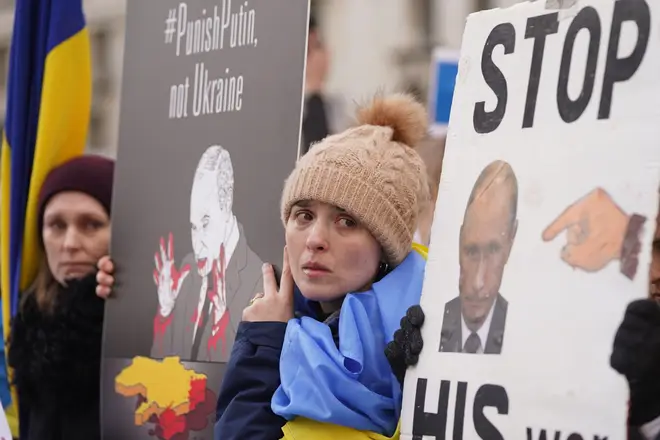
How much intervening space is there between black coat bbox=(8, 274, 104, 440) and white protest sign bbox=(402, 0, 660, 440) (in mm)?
1892

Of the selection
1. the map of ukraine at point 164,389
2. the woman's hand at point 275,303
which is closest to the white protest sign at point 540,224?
the woman's hand at point 275,303

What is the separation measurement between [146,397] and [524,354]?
1733 mm

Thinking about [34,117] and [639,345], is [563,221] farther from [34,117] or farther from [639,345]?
[34,117]

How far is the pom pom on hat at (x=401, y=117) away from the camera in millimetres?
3094

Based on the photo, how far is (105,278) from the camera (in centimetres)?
404

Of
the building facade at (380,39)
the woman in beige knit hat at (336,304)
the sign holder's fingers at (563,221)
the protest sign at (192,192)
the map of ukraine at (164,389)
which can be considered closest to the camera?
the sign holder's fingers at (563,221)

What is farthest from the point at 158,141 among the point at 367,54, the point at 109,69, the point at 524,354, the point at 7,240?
the point at 109,69

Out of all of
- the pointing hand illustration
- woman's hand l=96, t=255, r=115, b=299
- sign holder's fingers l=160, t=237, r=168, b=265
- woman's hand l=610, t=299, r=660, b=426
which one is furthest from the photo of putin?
woman's hand l=96, t=255, r=115, b=299

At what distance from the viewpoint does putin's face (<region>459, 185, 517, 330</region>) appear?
2.47m

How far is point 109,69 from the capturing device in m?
27.1

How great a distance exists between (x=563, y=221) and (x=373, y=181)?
639mm

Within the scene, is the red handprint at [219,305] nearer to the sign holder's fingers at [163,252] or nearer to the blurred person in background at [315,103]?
the sign holder's fingers at [163,252]

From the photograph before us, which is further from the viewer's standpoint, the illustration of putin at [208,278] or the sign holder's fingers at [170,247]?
the sign holder's fingers at [170,247]

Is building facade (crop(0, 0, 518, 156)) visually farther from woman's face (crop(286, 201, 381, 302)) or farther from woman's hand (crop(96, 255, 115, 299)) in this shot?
woman's face (crop(286, 201, 381, 302))
